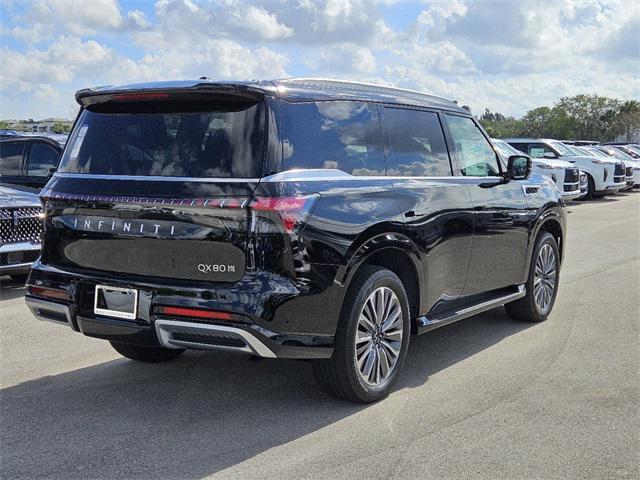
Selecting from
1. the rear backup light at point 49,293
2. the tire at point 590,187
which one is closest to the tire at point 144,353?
the rear backup light at point 49,293

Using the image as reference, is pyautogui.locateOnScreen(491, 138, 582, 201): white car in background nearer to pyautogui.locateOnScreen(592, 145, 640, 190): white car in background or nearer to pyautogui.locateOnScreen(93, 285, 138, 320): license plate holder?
pyautogui.locateOnScreen(592, 145, 640, 190): white car in background

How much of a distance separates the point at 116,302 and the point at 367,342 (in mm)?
1525

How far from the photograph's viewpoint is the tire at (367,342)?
4383mm

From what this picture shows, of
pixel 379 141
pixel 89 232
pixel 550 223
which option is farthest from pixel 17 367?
pixel 550 223

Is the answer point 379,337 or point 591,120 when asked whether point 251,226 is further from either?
point 591,120

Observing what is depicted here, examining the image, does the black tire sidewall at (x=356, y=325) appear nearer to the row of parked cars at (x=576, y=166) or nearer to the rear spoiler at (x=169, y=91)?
the rear spoiler at (x=169, y=91)

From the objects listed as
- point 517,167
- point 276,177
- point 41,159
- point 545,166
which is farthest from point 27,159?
point 545,166

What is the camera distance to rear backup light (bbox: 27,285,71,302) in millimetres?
4492

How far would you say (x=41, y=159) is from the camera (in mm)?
10195

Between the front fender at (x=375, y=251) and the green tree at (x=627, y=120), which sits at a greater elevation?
the green tree at (x=627, y=120)

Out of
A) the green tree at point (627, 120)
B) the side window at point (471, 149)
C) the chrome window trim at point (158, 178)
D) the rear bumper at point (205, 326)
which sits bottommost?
the rear bumper at point (205, 326)

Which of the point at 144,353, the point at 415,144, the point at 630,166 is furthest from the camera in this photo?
the point at 630,166

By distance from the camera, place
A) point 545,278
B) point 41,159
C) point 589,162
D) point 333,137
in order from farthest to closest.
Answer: point 589,162 → point 41,159 → point 545,278 → point 333,137

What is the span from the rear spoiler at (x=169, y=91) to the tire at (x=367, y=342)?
A: 1249 mm
